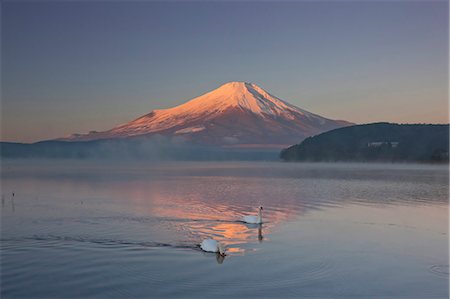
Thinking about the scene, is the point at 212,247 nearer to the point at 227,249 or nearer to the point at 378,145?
the point at 227,249

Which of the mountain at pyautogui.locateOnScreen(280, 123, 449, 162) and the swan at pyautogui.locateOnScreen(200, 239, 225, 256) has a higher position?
the mountain at pyautogui.locateOnScreen(280, 123, 449, 162)

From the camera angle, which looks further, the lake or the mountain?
the mountain

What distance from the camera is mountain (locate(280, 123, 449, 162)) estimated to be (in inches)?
5118

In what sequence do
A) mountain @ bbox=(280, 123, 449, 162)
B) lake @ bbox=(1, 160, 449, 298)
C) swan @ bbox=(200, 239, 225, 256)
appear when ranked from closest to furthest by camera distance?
lake @ bbox=(1, 160, 449, 298), swan @ bbox=(200, 239, 225, 256), mountain @ bbox=(280, 123, 449, 162)

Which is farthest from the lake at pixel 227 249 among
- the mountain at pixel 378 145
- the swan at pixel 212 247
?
the mountain at pixel 378 145

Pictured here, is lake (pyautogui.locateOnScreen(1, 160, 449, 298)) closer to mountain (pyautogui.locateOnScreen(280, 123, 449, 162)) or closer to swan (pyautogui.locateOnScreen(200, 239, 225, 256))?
swan (pyautogui.locateOnScreen(200, 239, 225, 256))

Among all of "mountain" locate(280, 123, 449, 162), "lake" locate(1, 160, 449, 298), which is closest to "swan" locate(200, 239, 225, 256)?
"lake" locate(1, 160, 449, 298)

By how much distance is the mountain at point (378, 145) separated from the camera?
13000cm

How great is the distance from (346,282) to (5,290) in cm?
774

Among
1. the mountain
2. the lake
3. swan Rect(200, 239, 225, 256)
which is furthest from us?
the mountain

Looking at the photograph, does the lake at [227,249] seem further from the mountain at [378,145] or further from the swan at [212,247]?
the mountain at [378,145]

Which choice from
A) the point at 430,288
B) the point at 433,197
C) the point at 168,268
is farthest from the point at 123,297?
the point at 433,197

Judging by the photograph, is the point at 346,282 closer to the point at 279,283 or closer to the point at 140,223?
the point at 279,283

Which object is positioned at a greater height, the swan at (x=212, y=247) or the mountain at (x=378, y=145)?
the mountain at (x=378, y=145)
